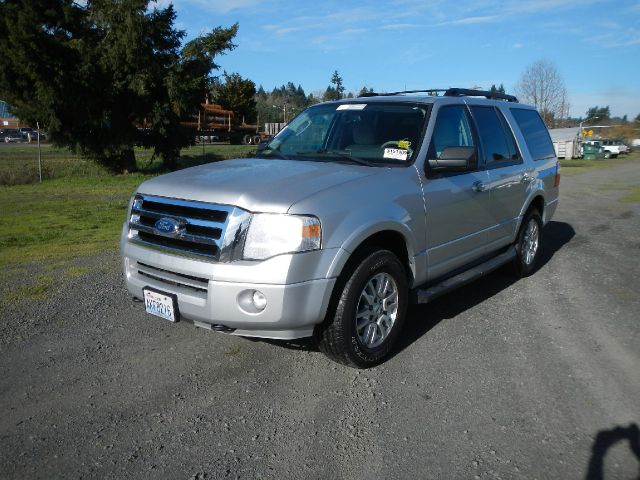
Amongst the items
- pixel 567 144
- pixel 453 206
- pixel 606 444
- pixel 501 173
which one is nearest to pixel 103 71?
pixel 501 173

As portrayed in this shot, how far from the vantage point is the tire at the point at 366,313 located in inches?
143

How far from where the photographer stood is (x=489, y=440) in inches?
120

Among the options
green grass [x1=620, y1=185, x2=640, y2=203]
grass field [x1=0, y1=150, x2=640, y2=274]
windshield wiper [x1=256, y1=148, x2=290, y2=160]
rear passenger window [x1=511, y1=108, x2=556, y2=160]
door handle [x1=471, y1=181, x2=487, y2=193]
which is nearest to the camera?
windshield wiper [x1=256, y1=148, x2=290, y2=160]

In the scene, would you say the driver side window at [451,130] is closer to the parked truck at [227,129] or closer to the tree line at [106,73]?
the tree line at [106,73]

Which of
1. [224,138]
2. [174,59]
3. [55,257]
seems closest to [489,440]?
[55,257]

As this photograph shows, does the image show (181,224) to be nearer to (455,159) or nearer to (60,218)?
(455,159)

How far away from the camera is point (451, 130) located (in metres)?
4.83

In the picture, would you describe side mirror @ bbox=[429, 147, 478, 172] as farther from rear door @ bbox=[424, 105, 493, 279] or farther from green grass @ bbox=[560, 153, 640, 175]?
green grass @ bbox=[560, 153, 640, 175]

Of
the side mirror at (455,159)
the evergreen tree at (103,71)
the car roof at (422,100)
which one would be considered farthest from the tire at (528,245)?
the evergreen tree at (103,71)

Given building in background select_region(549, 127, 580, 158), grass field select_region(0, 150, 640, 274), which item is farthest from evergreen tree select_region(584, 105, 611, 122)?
grass field select_region(0, 150, 640, 274)

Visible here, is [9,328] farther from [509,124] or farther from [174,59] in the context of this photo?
[174,59]

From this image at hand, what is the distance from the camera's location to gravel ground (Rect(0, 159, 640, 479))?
112 inches

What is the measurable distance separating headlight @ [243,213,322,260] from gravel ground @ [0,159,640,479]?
101cm

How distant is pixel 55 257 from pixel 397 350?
5.15 m
